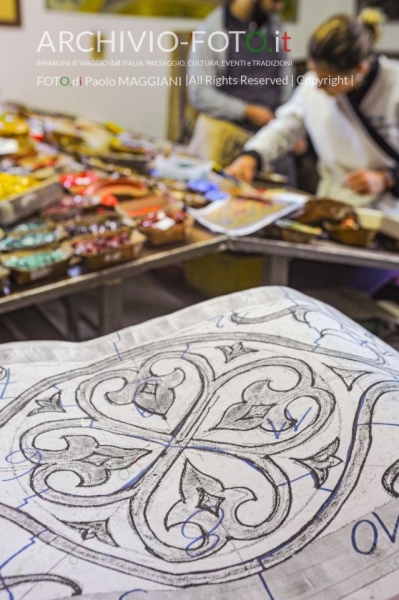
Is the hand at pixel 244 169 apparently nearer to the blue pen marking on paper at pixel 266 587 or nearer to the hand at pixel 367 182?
the hand at pixel 367 182

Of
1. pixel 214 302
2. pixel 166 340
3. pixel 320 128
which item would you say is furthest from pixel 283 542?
pixel 320 128

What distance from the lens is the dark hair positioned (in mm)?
2602

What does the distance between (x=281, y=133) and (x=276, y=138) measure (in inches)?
1.8

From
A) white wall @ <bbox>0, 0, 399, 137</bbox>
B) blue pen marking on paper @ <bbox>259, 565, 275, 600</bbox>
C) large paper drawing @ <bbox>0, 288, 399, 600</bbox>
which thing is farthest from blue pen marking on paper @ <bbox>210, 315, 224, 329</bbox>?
white wall @ <bbox>0, 0, 399, 137</bbox>

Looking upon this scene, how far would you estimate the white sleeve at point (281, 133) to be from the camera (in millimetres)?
3342

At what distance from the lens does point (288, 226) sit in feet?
Answer: 7.77

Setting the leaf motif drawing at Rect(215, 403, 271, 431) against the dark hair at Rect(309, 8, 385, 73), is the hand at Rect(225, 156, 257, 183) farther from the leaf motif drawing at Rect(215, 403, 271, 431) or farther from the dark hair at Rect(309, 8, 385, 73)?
the leaf motif drawing at Rect(215, 403, 271, 431)

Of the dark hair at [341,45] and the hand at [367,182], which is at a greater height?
the dark hair at [341,45]

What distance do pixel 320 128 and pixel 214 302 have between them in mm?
2058

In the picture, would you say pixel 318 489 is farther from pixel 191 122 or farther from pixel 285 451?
pixel 191 122

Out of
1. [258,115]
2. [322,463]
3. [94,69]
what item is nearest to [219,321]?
[322,463]

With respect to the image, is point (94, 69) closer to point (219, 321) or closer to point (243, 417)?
point (219, 321)

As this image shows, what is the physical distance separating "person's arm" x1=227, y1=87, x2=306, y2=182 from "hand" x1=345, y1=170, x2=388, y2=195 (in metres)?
0.56

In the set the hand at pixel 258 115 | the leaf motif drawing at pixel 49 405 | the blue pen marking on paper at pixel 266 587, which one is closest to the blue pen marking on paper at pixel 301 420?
the blue pen marking on paper at pixel 266 587
